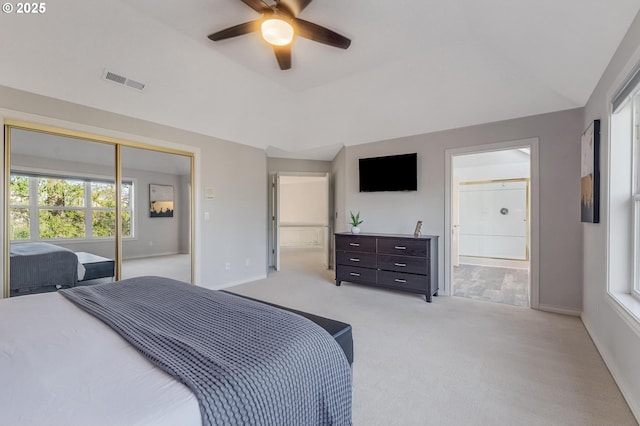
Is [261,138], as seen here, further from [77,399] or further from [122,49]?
[77,399]

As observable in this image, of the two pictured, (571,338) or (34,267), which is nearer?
(571,338)

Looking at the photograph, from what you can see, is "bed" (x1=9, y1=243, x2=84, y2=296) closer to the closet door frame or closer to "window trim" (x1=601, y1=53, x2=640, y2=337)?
the closet door frame

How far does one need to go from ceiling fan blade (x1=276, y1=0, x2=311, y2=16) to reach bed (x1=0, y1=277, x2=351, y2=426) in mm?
2137

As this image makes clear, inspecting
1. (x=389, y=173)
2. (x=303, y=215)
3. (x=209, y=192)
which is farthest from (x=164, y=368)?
(x=303, y=215)

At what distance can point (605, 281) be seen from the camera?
2.28 m

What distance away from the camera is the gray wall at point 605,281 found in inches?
69.5

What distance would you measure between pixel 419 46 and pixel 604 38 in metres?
1.50

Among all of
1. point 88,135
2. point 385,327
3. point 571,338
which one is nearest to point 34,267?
point 88,135

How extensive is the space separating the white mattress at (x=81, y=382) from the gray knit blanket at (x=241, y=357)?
5 centimetres

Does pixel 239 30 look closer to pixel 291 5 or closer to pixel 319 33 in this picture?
pixel 291 5

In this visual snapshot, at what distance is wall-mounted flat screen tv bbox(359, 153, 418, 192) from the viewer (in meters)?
4.29

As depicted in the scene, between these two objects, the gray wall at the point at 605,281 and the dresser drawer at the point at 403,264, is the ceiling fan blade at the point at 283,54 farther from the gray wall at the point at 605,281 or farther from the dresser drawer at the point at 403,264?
the dresser drawer at the point at 403,264

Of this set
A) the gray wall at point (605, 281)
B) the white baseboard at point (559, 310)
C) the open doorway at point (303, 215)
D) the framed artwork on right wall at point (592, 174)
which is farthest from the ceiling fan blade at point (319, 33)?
the open doorway at point (303, 215)

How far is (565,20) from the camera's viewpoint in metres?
2.00
